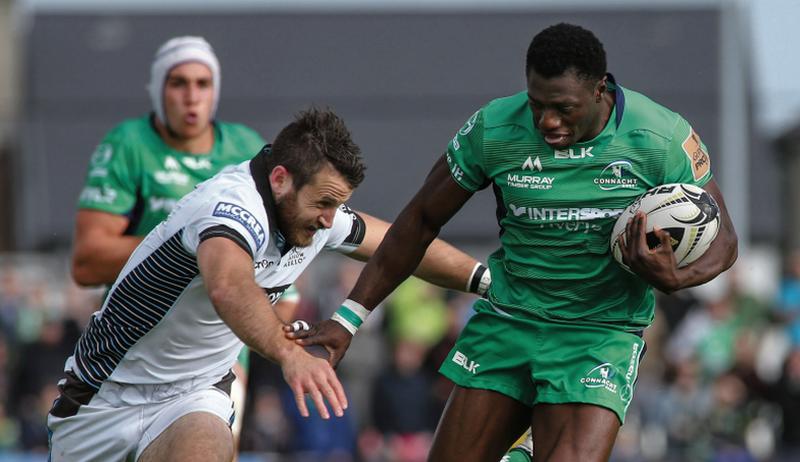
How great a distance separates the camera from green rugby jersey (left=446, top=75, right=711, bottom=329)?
245 inches

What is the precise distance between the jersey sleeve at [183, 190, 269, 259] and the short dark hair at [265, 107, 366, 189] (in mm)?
215

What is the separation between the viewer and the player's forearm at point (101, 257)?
7824mm

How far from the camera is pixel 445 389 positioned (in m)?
13.6

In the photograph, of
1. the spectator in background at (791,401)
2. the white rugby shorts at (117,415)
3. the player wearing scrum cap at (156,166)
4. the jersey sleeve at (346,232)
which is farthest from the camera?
the spectator in background at (791,401)

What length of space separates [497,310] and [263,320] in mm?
1372

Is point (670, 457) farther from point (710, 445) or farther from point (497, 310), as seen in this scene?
point (497, 310)

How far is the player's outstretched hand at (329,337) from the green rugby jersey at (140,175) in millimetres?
1820

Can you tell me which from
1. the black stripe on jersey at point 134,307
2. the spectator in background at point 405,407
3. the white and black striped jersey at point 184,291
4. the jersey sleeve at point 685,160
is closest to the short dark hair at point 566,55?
the jersey sleeve at point 685,160

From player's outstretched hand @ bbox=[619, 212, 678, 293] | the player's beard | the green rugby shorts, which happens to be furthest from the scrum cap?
player's outstretched hand @ bbox=[619, 212, 678, 293]

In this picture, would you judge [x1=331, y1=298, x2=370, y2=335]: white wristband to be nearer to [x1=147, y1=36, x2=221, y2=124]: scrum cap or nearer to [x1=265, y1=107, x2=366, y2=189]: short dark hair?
[x1=265, y1=107, x2=366, y2=189]: short dark hair

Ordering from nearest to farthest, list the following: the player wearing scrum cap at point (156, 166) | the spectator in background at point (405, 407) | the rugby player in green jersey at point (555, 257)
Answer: the rugby player in green jersey at point (555, 257) → the player wearing scrum cap at point (156, 166) → the spectator in background at point (405, 407)

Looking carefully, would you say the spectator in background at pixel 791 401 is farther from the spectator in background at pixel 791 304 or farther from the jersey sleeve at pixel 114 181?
the jersey sleeve at pixel 114 181

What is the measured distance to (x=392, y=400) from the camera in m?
13.5

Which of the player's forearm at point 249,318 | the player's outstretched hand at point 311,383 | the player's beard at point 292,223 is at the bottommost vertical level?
the player's outstretched hand at point 311,383
